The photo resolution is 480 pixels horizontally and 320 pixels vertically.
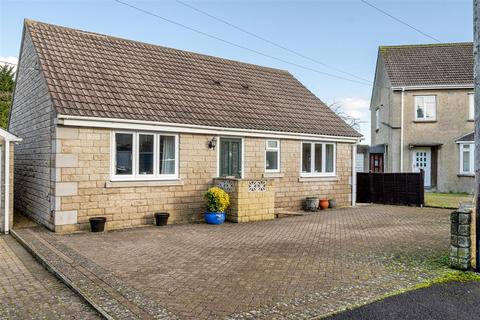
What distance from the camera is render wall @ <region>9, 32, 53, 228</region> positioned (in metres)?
11.1

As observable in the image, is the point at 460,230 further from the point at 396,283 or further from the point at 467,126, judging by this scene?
the point at 467,126

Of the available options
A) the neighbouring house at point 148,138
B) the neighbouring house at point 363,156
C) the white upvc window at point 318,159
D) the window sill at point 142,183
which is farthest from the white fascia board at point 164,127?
the neighbouring house at point 363,156

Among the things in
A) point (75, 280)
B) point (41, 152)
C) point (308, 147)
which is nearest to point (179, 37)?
point (308, 147)

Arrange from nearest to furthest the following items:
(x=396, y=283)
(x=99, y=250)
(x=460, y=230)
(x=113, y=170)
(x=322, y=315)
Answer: (x=322, y=315) < (x=396, y=283) < (x=460, y=230) < (x=99, y=250) < (x=113, y=170)

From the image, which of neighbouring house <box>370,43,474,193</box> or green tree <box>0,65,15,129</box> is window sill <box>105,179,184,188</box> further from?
green tree <box>0,65,15,129</box>

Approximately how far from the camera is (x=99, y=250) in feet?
27.3

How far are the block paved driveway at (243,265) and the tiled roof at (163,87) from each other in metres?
3.59

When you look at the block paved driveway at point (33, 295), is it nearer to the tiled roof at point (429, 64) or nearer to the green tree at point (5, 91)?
the green tree at point (5, 91)

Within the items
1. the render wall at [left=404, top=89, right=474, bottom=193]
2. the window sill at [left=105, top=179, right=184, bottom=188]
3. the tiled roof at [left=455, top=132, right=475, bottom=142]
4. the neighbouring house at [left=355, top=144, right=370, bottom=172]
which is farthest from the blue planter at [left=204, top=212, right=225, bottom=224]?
the neighbouring house at [left=355, top=144, right=370, bottom=172]

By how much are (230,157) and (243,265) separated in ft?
22.7

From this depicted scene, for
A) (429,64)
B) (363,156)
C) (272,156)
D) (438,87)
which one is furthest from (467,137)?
(272,156)

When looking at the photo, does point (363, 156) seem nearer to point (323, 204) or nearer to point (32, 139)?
point (323, 204)

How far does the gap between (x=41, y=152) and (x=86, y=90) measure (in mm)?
2244

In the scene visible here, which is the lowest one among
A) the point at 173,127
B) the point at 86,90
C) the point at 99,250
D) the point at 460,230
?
the point at 99,250
